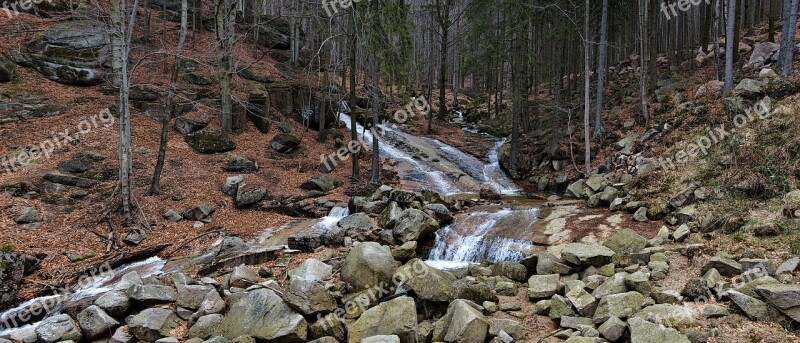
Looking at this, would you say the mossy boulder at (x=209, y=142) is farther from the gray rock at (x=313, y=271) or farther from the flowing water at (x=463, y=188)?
the gray rock at (x=313, y=271)

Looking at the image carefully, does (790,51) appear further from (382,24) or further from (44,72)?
(44,72)

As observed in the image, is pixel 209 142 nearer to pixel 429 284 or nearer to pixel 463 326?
pixel 429 284

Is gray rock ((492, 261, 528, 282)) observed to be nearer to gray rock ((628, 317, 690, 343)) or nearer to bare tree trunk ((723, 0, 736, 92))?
gray rock ((628, 317, 690, 343))

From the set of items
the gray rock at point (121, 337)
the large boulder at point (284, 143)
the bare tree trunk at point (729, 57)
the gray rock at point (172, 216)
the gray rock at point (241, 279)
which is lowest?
the gray rock at point (121, 337)

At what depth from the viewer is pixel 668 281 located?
6359 mm

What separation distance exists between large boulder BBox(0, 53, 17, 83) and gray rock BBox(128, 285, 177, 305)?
14089mm

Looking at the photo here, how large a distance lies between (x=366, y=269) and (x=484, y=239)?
3.82 metres

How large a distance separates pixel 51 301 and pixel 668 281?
10401mm

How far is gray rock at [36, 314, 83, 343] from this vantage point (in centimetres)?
597

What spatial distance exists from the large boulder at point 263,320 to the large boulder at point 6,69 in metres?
15.8

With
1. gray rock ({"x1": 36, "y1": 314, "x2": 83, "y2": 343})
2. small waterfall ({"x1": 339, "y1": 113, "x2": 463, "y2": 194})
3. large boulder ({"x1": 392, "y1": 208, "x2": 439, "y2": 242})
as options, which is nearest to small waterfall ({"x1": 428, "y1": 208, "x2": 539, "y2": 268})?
large boulder ({"x1": 392, "y1": 208, "x2": 439, "y2": 242})
